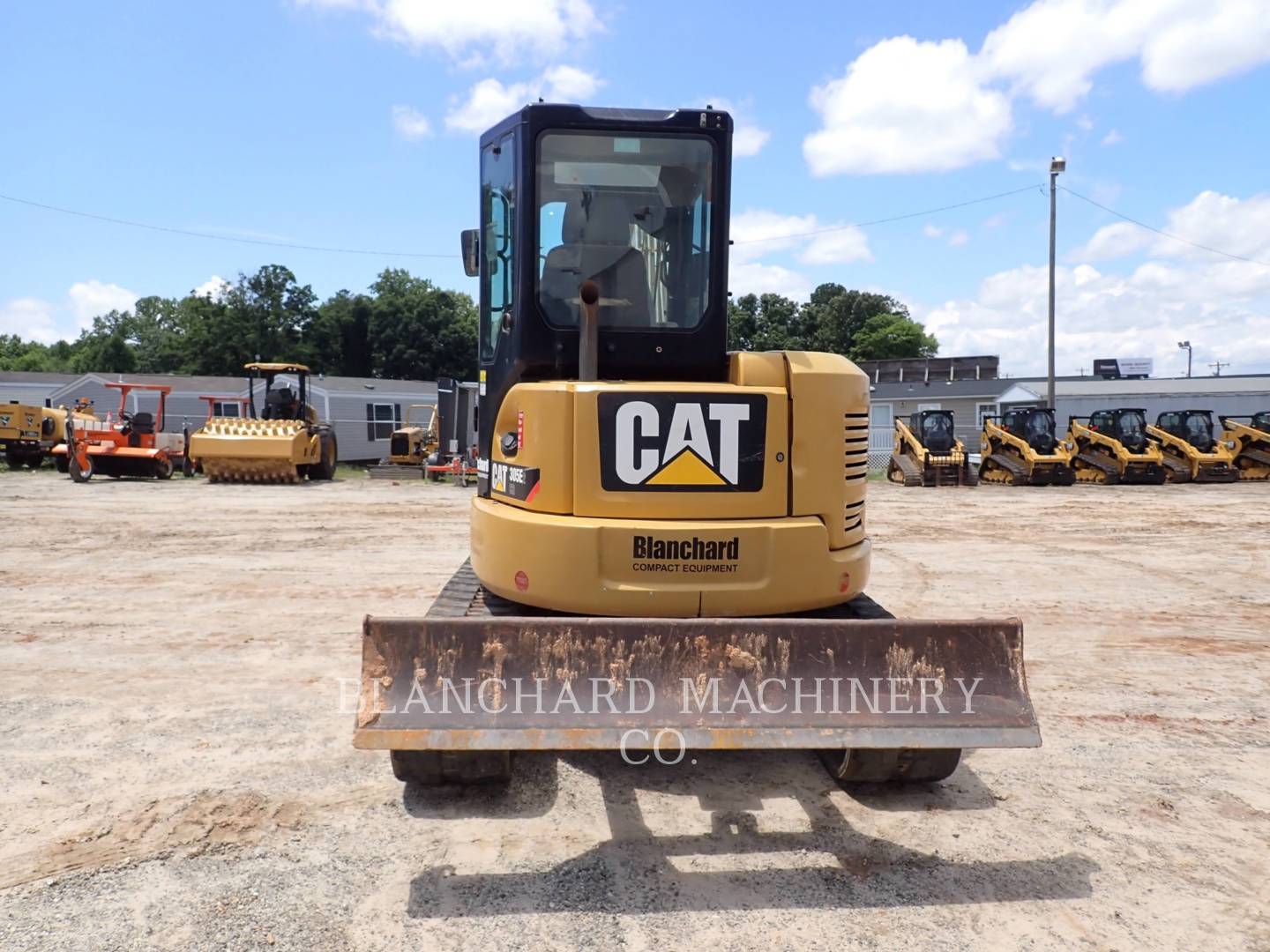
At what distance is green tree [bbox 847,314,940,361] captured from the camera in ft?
240

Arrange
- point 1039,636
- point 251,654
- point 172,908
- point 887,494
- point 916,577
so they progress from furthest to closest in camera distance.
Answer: point 887,494 < point 916,577 < point 1039,636 < point 251,654 < point 172,908

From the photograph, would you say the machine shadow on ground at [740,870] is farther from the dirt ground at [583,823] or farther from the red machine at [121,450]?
the red machine at [121,450]

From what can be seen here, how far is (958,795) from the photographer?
4.07 m

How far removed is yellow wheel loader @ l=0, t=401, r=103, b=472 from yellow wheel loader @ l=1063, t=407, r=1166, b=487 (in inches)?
1013

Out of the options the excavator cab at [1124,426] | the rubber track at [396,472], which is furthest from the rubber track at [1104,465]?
the rubber track at [396,472]

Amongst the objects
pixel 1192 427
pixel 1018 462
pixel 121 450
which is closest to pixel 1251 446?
pixel 1192 427

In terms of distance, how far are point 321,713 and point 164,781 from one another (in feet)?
3.38

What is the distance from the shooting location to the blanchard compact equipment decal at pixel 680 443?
3754 mm

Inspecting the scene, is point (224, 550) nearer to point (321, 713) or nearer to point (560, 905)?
point (321, 713)

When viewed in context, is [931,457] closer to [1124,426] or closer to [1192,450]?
[1124,426]

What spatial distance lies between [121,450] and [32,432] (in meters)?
4.08

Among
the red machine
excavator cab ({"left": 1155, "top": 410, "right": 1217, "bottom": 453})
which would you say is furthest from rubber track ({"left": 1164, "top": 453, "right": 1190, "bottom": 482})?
the red machine

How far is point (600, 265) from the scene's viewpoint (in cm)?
432

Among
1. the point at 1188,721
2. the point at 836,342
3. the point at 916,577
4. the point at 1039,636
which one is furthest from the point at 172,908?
the point at 836,342
